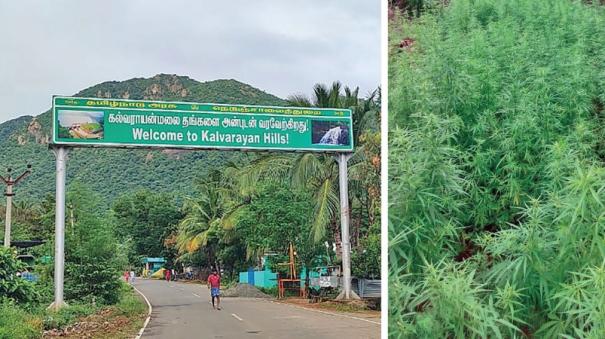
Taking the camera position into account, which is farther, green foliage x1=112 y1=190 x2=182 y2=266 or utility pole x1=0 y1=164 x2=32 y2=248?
green foliage x1=112 y1=190 x2=182 y2=266

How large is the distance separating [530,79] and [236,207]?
45.2 ft

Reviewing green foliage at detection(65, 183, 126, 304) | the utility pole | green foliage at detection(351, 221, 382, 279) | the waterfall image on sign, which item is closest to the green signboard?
the waterfall image on sign

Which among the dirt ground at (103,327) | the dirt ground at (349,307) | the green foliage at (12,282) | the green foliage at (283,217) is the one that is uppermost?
the green foliage at (283,217)

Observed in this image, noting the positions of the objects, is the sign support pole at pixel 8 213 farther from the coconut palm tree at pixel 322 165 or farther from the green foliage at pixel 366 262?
the green foliage at pixel 366 262

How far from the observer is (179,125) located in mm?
6969

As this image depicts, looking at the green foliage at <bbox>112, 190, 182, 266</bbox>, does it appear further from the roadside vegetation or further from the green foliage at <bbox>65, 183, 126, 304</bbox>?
the roadside vegetation

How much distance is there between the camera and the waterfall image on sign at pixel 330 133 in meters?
7.71

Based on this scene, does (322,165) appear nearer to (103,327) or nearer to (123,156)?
(103,327)

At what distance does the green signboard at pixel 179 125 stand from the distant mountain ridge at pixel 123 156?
356mm

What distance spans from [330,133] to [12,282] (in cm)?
357

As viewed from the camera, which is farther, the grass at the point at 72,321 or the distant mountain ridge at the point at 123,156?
the distant mountain ridge at the point at 123,156

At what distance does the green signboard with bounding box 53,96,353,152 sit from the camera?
6766 mm

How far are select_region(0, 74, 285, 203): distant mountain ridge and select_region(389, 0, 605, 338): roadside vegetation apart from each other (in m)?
3.87

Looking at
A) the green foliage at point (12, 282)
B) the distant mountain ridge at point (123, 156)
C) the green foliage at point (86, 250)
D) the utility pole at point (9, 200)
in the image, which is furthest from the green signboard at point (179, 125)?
the green foliage at point (86, 250)
